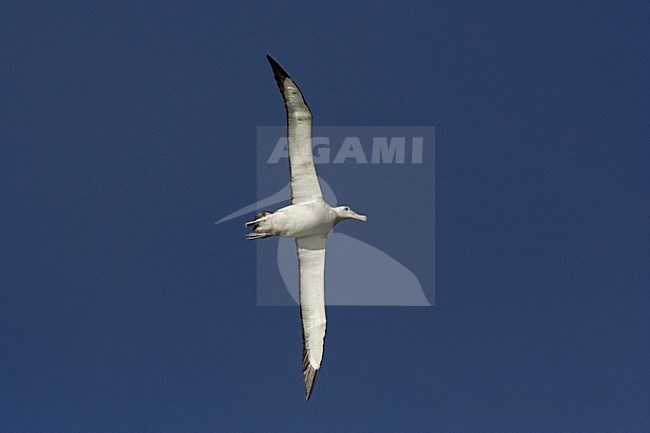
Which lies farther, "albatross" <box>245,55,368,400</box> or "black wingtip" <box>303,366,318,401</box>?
"black wingtip" <box>303,366,318,401</box>

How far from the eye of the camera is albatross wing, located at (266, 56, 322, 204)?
95.2 feet

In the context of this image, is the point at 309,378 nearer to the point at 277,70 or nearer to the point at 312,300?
the point at 312,300

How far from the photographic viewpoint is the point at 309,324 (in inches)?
1243

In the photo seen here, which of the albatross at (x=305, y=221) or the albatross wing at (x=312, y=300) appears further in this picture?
the albatross wing at (x=312, y=300)

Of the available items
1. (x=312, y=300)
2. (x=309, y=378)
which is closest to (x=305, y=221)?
(x=312, y=300)

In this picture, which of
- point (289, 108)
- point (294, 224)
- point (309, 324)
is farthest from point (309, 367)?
point (289, 108)

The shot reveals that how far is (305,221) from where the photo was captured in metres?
30.3

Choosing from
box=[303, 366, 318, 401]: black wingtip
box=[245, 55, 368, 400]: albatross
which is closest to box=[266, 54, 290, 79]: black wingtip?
box=[245, 55, 368, 400]: albatross

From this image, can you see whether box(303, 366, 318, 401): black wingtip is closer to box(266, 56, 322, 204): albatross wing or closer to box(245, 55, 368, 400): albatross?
box(245, 55, 368, 400): albatross

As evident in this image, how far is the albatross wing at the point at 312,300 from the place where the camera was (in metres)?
31.6

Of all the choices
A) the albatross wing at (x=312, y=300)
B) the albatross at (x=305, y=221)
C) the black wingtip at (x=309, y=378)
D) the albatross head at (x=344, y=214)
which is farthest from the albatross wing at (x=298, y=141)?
the black wingtip at (x=309, y=378)

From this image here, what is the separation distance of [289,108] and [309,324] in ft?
20.5

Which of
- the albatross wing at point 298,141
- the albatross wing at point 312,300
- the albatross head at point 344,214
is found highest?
the albatross wing at point 298,141

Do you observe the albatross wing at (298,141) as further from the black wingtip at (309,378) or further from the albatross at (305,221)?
the black wingtip at (309,378)
